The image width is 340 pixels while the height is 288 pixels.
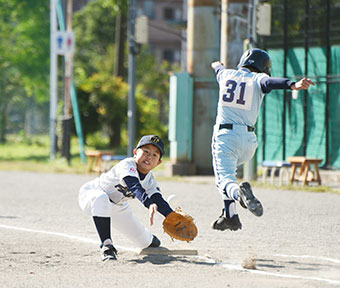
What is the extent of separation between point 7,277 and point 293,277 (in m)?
2.23

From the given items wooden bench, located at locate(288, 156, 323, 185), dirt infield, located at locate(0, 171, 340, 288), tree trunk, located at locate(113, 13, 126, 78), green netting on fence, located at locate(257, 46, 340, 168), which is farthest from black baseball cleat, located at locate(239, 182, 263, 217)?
tree trunk, located at locate(113, 13, 126, 78)

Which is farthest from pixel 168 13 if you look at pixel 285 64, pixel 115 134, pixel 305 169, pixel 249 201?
pixel 249 201

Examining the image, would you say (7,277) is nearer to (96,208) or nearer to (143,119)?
(96,208)

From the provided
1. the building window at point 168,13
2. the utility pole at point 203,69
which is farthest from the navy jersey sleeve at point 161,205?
the building window at point 168,13

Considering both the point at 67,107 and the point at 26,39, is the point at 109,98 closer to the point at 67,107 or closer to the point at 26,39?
the point at 26,39

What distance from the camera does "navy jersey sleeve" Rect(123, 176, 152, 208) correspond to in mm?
6355

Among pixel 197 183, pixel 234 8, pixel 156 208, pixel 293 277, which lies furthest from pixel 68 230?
pixel 234 8

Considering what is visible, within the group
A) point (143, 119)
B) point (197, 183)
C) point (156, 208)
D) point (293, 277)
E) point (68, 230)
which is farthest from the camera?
point (143, 119)

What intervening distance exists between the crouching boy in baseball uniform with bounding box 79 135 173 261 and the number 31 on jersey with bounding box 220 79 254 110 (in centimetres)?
112

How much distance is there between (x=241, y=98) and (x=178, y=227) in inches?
62.6

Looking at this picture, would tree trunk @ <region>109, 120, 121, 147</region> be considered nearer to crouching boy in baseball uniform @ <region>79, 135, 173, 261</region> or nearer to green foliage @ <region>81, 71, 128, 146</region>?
green foliage @ <region>81, 71, 128, 146</region>

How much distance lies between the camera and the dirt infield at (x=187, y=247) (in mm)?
5828

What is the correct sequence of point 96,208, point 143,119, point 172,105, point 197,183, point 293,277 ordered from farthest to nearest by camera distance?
1. point 143,119
2. point 172,105
3. point 197,183
4. point 96,208
5. point 293,277

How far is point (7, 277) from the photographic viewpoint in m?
5.95
